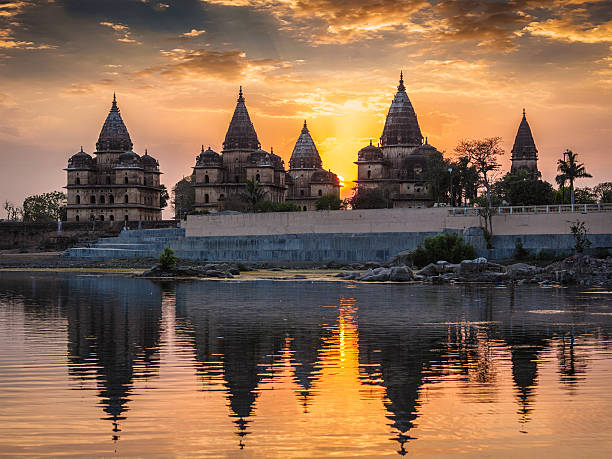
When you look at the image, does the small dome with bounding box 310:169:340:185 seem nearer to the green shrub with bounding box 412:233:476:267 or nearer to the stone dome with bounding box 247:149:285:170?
the stone dome with bounding box 247:149:285:170

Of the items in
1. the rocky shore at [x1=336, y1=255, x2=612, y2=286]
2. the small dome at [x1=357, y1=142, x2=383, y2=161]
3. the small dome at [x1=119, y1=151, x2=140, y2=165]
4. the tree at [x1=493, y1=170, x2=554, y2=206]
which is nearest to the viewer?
the rocky shore at [x1=336, y1=255, x2=612, y2=286]

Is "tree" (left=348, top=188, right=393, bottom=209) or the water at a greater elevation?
"tree" (left=348, top=188, right=393, bottom=209)

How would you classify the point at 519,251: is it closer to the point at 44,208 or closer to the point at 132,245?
the point at 132,245

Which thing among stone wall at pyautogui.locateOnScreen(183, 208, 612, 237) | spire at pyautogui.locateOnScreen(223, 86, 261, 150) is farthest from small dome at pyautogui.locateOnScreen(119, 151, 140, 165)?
stone wall at pyautogui.locateOnScreen(183, 208, 612, 237)

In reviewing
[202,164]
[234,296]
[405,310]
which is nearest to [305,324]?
[405,310]

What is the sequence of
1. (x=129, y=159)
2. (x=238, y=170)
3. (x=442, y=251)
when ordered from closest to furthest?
1. (x=442, y=251)
2. (x=238, y=170)
3. (x=129, y=159)

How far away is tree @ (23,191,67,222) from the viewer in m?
130

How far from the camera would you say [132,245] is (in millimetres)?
79250

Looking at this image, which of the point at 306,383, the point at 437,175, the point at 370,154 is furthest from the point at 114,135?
the point at 306,383

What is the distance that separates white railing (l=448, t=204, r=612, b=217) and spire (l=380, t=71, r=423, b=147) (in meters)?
43.6

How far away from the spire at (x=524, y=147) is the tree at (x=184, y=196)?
1856 inches

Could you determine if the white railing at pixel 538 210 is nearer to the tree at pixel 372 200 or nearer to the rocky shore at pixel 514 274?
the rocky shore at pixel 514 274

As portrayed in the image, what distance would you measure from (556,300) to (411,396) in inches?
834

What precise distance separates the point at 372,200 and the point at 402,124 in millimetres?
15701
